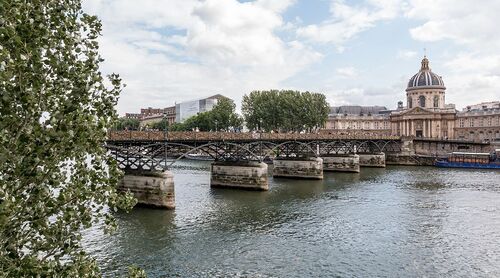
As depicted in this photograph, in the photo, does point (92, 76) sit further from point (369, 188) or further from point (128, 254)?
point (369, 188)

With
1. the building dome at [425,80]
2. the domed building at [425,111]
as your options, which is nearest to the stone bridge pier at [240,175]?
the domed building at [425,111]

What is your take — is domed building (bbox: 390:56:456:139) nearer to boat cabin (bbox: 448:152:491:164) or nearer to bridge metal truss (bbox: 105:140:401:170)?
boat cabin (bbox: 448:152:491:164)

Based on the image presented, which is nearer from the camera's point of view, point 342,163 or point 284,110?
point 342,163

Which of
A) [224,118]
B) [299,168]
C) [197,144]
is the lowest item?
[299,168]

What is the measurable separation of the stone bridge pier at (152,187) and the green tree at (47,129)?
2572cm

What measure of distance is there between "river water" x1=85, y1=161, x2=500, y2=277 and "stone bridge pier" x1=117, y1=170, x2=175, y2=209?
111 cm

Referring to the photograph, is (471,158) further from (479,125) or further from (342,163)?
(479,125)

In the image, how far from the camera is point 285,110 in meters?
96.8

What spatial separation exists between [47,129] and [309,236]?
21.4 m

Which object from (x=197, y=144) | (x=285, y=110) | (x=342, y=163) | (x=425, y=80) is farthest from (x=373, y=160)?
(x=425, y=80)

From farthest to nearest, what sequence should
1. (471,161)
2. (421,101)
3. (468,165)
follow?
(421,101) → (471,161) → (468,165)

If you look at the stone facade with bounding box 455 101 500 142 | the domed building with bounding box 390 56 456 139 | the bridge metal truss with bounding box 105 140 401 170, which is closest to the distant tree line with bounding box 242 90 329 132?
the bridge metal truss with bounding box 105 140 401 170

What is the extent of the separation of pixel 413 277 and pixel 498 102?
464 feet

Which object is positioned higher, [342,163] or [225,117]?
[225,117]
